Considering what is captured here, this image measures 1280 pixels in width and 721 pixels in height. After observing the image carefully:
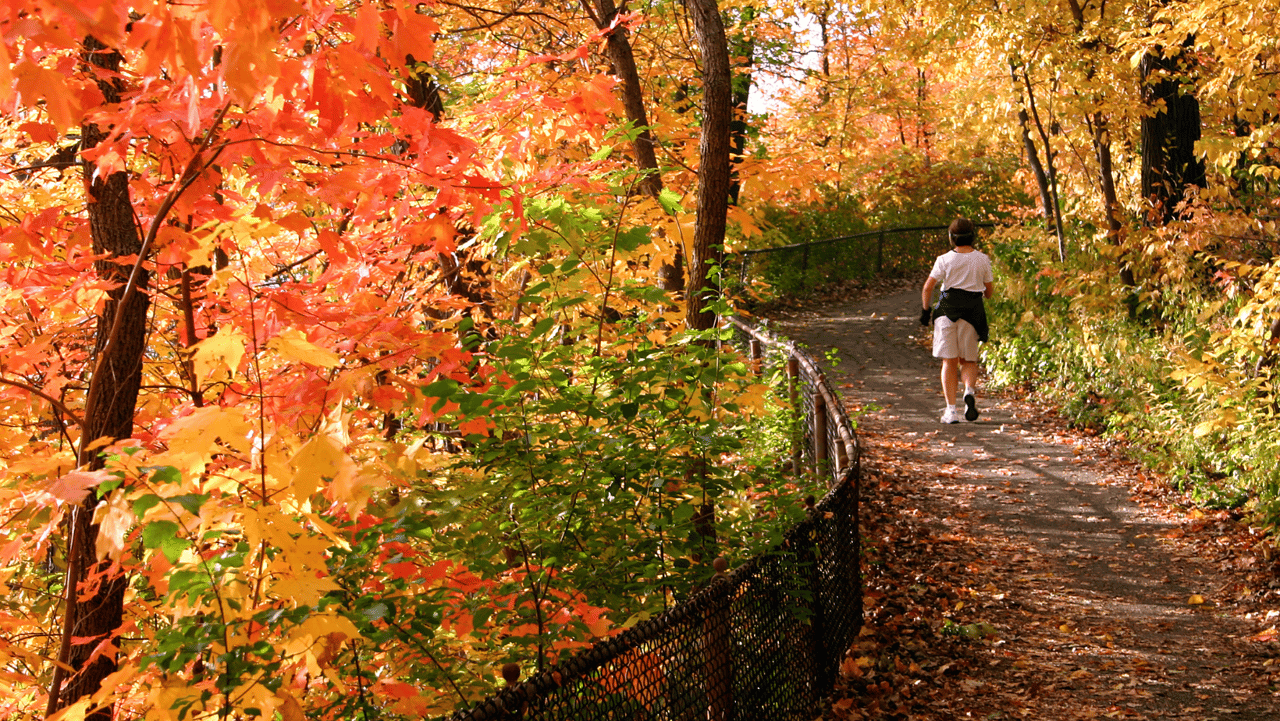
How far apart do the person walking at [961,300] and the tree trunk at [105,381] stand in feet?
21.3

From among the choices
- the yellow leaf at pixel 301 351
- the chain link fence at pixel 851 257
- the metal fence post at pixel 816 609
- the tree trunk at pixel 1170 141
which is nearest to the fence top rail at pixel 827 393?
the metal fence post at pixel 816 609

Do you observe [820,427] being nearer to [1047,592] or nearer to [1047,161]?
[1047,592]

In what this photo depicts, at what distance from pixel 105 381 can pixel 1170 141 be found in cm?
1149

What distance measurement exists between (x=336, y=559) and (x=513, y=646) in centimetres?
77

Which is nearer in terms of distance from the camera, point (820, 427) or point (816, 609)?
point (816, 609)

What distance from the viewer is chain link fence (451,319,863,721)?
8.63 feet

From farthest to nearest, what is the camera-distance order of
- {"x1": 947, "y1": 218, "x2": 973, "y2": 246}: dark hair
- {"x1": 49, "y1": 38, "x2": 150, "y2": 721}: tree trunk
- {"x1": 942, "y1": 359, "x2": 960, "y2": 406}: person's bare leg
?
{"x1": 942, "y1": 359, "x2": 960, "y2": 406}: person's bare leg < {"x1": 947, "y1": 218, "x2": 973, "y2": 246}: dark hair < {"x1": 49, "y1": 38, "x2": 150, "y2": 721}: tree trunk

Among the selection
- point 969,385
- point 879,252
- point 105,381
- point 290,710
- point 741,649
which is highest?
point 879,252

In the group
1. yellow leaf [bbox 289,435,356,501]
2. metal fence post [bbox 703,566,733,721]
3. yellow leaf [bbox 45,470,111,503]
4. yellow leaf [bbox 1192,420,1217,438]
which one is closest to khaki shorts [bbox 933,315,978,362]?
yellow leaf [bbox 1192,420,1217,438]

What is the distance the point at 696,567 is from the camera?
3693 millimetres

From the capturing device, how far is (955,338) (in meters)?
8.53

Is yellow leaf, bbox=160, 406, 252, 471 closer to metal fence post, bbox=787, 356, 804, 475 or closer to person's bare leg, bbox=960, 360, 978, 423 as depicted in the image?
metal fence post, bbox=787, 356, 804, 475

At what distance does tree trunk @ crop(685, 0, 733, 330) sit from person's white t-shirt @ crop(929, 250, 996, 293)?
A: 13.2 feet

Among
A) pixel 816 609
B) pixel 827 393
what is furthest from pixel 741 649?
pixel 827 393
